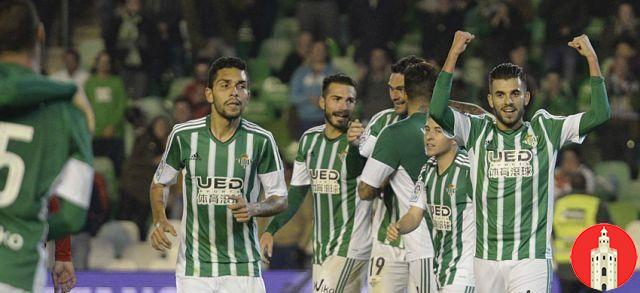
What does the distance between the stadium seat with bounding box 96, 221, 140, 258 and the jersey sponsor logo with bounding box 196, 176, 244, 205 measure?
6.46 m

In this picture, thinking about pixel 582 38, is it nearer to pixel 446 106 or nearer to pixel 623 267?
pixel 446 106

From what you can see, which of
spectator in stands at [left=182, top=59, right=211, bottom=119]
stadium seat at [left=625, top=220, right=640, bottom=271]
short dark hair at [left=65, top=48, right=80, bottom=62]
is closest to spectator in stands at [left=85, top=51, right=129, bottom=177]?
short dark hair at [left=65, top=48, right=80, bottom=62]

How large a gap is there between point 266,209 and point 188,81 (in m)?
8.94

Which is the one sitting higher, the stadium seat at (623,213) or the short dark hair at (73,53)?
the short dark hair at (73,53)

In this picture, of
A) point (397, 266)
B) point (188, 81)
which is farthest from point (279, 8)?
point (397, 266)

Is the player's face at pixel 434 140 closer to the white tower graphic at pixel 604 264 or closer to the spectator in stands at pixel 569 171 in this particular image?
the white tower graphic at pixel 604 264

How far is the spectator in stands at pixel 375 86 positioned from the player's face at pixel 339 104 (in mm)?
5615

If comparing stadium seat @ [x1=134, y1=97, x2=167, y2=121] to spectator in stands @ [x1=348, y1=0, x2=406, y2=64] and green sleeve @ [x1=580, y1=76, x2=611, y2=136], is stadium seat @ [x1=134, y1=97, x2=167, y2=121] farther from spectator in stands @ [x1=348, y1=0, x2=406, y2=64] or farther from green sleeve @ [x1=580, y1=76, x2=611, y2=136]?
green sleeve @ [x1=580, y1=76, x2=611, y2=136]

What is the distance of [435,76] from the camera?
8.54 metres

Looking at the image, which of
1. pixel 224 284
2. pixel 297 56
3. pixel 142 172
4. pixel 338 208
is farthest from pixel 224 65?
pixel 297 56

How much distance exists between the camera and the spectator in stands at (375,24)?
1603 centimetres

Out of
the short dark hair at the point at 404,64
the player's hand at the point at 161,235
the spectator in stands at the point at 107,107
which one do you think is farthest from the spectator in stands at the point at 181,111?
the player's hand at the point at 161,235

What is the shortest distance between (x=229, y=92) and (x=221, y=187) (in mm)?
573

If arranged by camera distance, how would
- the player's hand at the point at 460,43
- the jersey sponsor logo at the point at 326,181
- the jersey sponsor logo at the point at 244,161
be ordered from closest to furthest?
the player's hand at the point at 460,43 < the jersey sponsor logo at the point at 244,161 < the jersey sponsor logo at the point at 326,181
